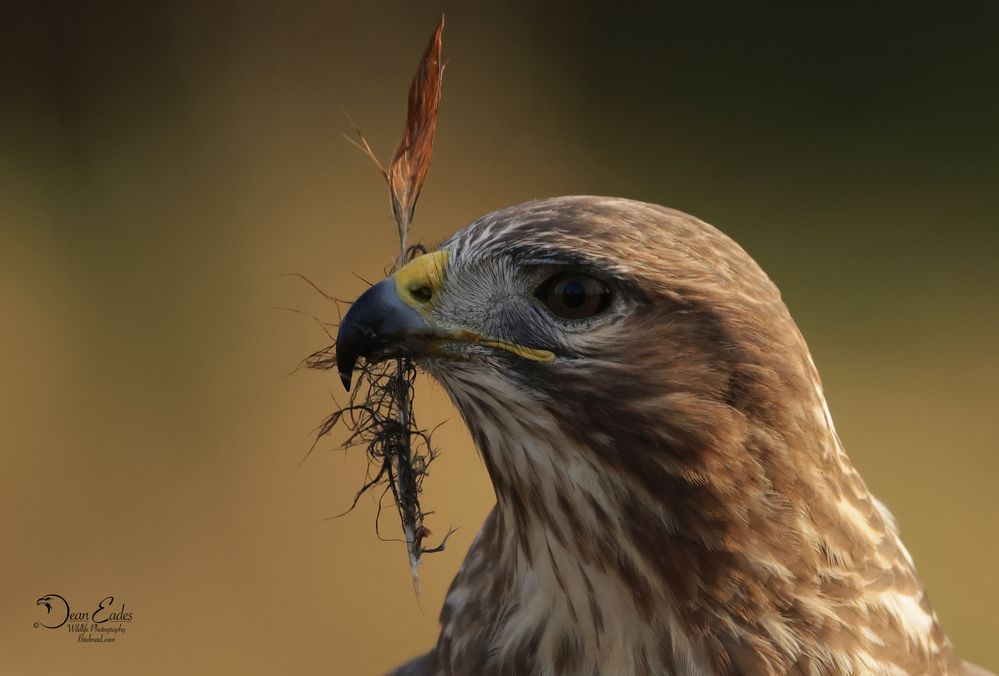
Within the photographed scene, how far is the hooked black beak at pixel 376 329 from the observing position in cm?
126

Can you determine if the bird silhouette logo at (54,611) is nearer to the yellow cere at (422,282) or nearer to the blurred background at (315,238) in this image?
the blurred background at (315,238)

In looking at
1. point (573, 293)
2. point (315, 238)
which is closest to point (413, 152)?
point (573, 293)

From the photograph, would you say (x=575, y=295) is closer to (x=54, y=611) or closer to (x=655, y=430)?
(x=655, y=430)

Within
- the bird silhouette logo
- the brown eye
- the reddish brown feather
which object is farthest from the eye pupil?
the bird silhouette logo

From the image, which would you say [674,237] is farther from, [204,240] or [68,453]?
[68,453]

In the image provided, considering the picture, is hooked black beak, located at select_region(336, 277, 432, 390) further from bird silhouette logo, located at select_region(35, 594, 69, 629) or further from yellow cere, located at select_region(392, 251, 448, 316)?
bird silhouette logo, located at select_region(35, 594, 69, 629)

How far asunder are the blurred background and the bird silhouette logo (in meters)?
0.04

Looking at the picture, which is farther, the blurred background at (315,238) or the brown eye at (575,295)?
the blurred background at (315,238)

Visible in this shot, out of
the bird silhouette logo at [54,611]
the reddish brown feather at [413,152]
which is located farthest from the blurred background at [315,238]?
the reddish brown feather at [413,152]

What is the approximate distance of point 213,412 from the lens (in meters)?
3.58

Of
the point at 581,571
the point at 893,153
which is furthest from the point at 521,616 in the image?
the point at 893,153

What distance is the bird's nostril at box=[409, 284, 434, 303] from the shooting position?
130 cm

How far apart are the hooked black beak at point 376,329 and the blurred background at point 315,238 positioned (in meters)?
2.19

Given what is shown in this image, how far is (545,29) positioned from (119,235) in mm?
1478
